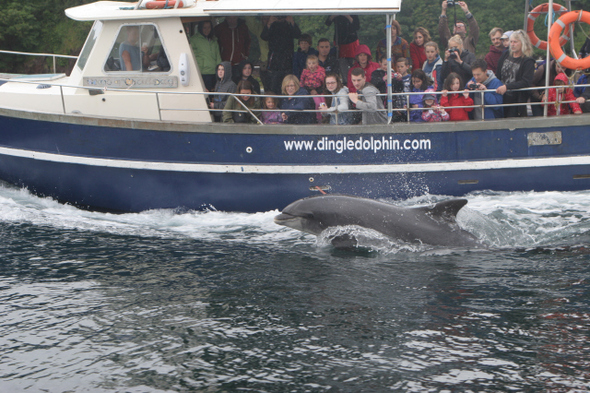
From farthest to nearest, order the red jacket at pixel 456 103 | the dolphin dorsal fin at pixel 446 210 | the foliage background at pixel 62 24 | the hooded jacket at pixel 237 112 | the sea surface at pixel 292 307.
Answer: the foliage background at pixel 62 24
the hooded jacket at pixel 237 112
the red jacket at pixel 456 103
the dolphin dorsal fin at pixel 446 210
the sea surface at pixel 292 307

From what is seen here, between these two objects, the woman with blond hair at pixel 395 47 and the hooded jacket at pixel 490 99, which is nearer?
the hooded jacket at pixel 490 99

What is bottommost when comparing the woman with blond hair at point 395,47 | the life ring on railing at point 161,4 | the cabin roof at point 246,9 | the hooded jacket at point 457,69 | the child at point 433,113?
the child at point 433,113

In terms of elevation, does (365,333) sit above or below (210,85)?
below

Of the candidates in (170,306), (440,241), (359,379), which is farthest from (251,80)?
(359,379)

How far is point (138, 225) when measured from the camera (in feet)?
33.2

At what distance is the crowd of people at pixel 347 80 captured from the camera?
10.2 meters

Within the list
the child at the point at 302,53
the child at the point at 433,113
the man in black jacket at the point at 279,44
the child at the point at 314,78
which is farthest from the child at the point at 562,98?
the man in black jacket at the point at 279,44

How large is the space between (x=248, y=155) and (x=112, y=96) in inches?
91.1

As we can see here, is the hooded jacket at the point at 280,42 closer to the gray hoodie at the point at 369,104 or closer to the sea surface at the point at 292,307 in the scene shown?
the gray hoodie at the point at 369,104

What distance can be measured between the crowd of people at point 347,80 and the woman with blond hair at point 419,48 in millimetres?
559

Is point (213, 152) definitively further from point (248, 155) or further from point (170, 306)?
point (170, 306)

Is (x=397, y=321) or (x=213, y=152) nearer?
(x=397, y=321)

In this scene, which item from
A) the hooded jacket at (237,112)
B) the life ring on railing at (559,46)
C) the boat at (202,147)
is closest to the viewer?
the life ring on railing at (559,46)

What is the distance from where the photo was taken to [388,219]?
8438 millimetres
